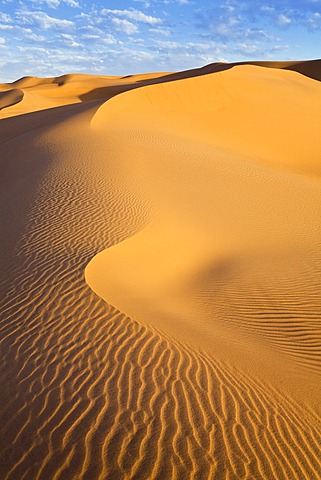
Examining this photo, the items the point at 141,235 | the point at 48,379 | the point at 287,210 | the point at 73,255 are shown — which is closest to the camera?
the point at 48,379

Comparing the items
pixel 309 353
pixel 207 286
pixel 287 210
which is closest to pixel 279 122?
Answer: pixel 287 210

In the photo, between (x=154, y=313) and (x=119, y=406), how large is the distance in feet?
6.56

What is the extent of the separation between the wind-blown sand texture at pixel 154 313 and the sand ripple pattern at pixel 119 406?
0.01m

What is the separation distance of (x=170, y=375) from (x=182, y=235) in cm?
518

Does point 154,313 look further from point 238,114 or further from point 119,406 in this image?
point 238,114

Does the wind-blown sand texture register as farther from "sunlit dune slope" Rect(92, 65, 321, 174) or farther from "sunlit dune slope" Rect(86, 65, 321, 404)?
"sunlit dune slope" Rect(92, 65, 321, 174)

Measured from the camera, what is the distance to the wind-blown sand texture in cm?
392

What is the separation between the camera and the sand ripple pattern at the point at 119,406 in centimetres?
375

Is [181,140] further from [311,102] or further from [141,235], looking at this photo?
[311,102]

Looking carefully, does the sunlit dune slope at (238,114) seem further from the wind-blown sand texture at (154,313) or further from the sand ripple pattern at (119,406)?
the sand ripple pattern at (119,406)

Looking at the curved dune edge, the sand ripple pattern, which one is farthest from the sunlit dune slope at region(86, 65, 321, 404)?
the curved dune edge

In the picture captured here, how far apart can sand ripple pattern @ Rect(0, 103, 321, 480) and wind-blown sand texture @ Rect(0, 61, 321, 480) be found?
0.01 m

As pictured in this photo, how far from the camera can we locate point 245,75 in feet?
101

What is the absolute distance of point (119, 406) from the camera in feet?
14.1
